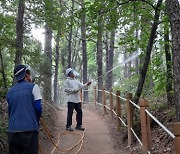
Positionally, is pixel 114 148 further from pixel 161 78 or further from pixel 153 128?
pixel 161 78

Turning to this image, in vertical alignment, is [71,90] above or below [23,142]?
above

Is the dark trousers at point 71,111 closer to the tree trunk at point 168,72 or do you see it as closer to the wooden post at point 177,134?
the tree trunk at point 168,72

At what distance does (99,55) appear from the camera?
19.6 meters

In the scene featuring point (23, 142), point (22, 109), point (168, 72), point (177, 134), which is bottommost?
point (23, 142)

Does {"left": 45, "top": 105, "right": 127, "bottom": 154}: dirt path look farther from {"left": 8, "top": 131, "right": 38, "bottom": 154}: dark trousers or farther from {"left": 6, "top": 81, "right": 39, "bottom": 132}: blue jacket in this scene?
{"left": 6, "top": 81, "right": 39, "bottom": 132}: blue jacket

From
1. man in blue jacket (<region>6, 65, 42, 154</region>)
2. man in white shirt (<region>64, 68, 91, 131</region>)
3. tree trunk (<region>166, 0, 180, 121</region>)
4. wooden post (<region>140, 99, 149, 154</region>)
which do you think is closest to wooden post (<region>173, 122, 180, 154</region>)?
tree trunk (<region>166, 0, 180, 121</region>)

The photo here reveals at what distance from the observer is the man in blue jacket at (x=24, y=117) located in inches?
Result: 181

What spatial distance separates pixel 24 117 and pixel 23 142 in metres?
0.38

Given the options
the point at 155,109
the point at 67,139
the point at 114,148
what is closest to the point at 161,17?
the point at 155,109

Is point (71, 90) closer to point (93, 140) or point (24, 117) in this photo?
point (93, 140)

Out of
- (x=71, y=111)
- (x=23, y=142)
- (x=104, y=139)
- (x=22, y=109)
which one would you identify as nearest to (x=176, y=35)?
(x=22, y=109)

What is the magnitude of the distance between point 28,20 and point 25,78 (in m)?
7.16

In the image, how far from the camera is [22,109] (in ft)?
15.1

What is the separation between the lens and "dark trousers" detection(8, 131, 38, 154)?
462cm
